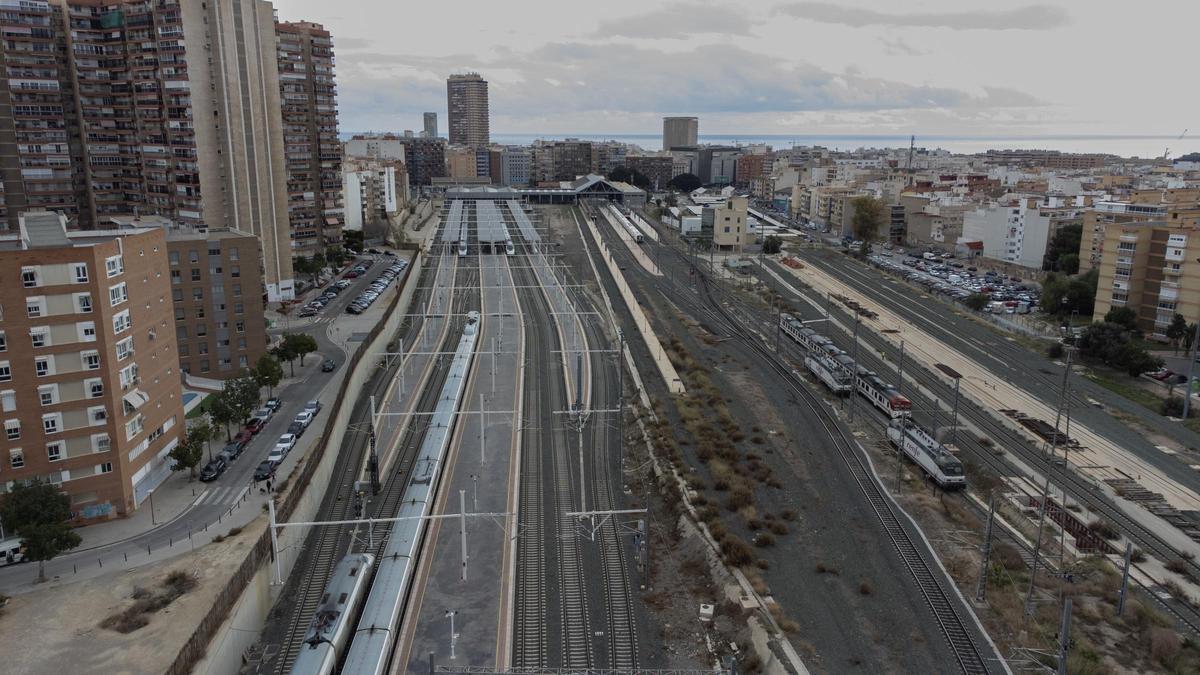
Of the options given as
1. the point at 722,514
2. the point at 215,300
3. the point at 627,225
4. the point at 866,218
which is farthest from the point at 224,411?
the point at 866,218

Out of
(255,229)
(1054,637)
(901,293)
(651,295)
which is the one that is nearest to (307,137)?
(255,229)

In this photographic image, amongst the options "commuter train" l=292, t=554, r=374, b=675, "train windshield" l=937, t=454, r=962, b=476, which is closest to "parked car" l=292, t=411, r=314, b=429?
"commuter train" l=292, t=554, r=374, b=675

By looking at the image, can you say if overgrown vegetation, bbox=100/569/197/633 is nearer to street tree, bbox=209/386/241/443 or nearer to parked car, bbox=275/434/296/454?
parked car, bbox=275/434/296/454

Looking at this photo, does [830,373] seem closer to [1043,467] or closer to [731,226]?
[1043,467]

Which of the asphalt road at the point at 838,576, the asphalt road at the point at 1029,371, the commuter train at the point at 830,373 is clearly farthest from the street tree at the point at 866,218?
the asphalt road at the point at 838,576

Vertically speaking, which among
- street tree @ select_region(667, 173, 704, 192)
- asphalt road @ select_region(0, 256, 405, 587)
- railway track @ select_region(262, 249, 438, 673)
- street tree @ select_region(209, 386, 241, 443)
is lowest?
railway track @ select_region(262, 249, 438, 673)

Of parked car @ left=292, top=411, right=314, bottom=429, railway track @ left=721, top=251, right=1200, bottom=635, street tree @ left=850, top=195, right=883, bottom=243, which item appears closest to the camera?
railway track @ left=721, top=251, right=1200, bottom=635
